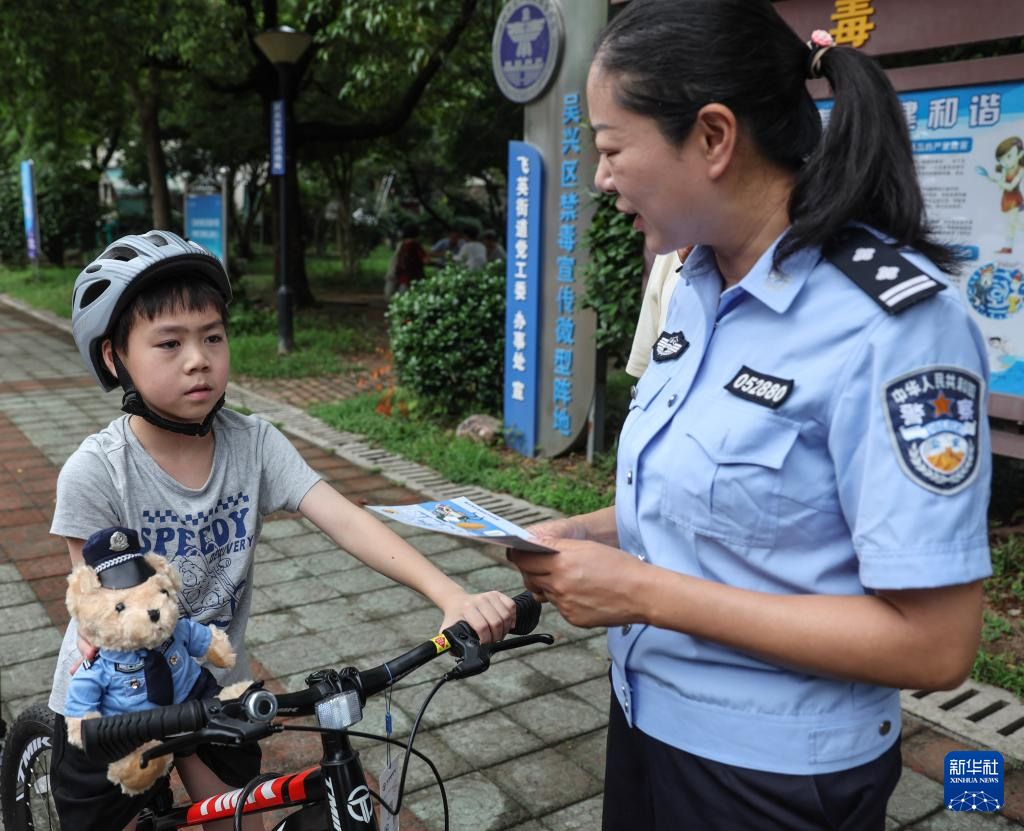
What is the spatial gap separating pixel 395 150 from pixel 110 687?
65.3ft

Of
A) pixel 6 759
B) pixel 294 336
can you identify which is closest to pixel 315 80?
pixel 294 336

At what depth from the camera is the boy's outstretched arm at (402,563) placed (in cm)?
159

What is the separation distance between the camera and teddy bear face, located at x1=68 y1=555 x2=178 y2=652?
4.99 ft

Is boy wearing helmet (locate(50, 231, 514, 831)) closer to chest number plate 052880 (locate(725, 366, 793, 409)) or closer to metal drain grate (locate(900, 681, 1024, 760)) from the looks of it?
chest number plate 052880 (locate(725, 366, 793, 409))

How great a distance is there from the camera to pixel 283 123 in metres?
11.3

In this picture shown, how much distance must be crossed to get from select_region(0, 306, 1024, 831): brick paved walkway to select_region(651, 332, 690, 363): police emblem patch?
71.6 inches

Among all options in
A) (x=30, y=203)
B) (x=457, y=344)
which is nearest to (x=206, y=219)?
(x=457, y=344)

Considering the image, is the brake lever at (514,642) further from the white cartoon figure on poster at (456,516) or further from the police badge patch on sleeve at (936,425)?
the police badge patch on sleeve at (936,425)

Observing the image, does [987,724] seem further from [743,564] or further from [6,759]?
[6,759]

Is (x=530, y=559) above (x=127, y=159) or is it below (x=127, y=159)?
below

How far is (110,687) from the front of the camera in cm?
158

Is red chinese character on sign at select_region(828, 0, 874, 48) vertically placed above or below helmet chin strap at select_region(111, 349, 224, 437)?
above

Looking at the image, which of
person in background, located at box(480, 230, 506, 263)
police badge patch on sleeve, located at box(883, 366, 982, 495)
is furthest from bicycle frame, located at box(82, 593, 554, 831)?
person in background, located at box(480, 230, 506, 263)

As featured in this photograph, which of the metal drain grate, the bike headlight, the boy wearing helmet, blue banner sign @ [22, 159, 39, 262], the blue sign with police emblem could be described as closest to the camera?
the bike headlight
